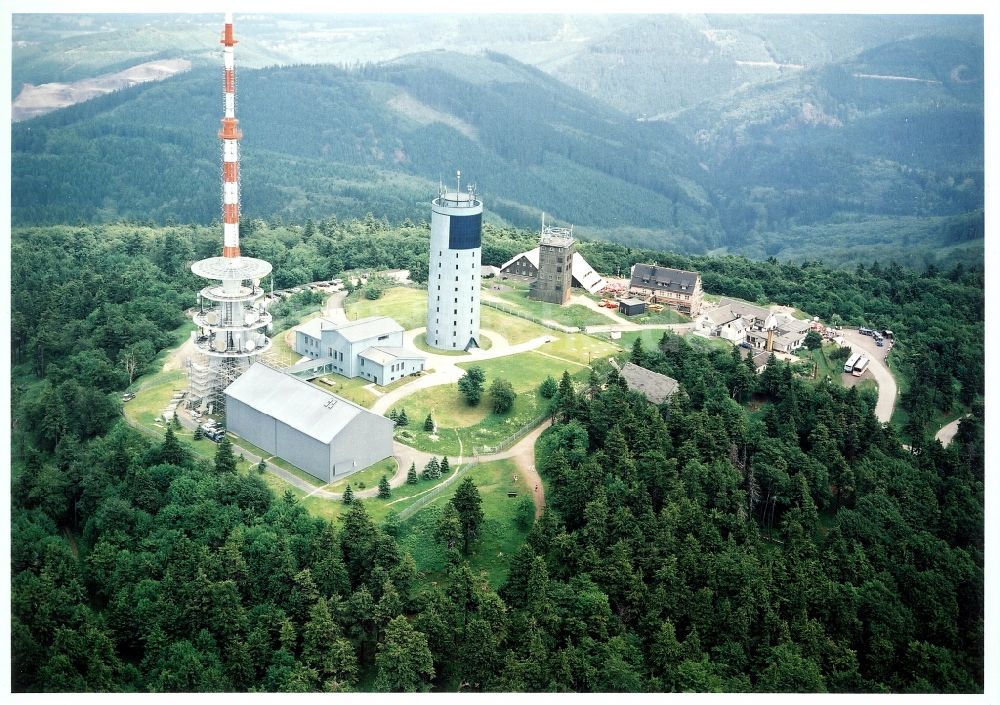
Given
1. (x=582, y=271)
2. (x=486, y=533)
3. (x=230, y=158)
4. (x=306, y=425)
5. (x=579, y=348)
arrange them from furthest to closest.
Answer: (x=582, y=271)
(x=579, y=348)
(x=230, y=158)
(x=306, y=425)
(x=486, y=533)

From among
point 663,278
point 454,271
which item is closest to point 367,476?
point 454,271

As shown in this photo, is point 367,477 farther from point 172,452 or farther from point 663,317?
point 663,317

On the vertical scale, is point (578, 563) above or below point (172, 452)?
below

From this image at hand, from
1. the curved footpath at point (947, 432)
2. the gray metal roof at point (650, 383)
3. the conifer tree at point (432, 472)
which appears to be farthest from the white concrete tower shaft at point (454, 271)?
the curved footpath at point (947, 432)

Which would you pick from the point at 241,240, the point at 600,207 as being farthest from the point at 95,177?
the point at 600,207

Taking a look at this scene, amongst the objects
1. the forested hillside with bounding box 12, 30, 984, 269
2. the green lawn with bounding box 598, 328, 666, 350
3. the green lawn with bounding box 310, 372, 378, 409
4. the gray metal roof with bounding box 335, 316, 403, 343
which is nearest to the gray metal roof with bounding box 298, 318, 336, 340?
the gray metal roof with bounding box 335, 316, 403, 343
